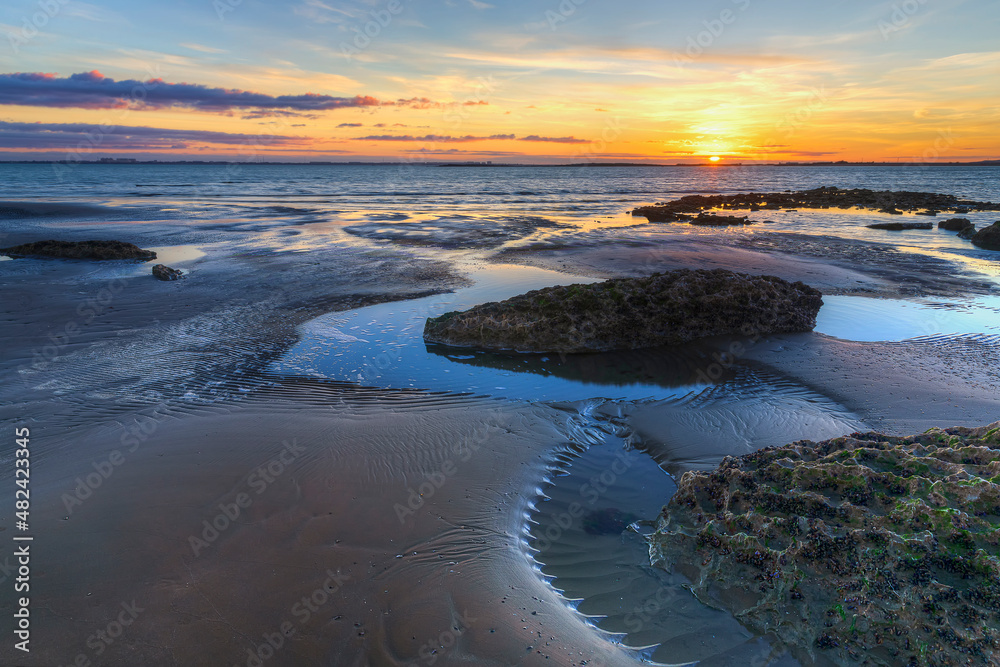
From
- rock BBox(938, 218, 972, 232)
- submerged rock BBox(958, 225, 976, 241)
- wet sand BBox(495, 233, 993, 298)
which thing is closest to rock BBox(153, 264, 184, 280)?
wet sand BBox(495, 233, 993, 298)

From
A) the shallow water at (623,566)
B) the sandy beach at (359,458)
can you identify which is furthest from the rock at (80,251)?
A: the shallow water at (623,566)

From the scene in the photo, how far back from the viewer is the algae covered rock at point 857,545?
3256mm

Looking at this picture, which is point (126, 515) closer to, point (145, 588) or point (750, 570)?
point (145, 588)

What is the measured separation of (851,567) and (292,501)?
4810 millimetres

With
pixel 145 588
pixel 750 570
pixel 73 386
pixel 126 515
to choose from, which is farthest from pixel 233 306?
pixel 750 570

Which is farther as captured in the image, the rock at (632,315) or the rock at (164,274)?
the rock at (164,274)

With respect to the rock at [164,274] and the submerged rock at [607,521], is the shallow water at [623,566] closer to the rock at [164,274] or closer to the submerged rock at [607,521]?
the submerged rock at [607,521]

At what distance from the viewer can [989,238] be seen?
23.0 metres

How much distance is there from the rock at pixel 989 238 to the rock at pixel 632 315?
19.3 meters

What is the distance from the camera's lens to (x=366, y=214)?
37344 millimetres

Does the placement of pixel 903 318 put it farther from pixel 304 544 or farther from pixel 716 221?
pixel 716 221

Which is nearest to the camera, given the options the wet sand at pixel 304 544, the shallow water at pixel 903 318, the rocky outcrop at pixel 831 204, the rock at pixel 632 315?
the wet sand at pixel 304 544

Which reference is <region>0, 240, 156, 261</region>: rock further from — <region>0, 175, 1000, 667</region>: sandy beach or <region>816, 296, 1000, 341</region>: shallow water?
<region>816, 296, 1000, 341</region>: shallow water

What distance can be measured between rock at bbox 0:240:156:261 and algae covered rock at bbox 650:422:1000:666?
21120 mm
